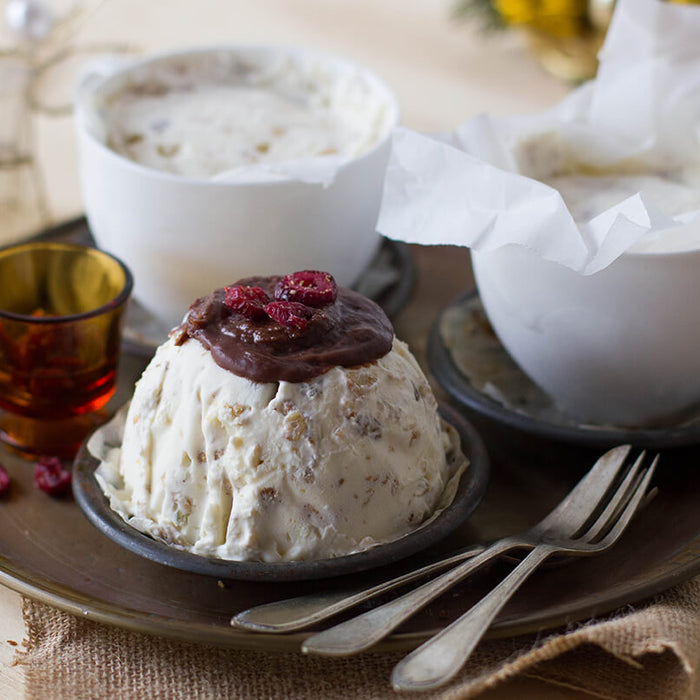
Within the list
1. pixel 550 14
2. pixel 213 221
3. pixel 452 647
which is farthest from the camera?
pixel 550 14

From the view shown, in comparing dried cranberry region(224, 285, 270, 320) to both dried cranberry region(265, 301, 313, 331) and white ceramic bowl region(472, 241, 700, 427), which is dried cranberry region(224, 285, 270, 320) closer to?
dried cranberry region(265, 301, 313, 331)

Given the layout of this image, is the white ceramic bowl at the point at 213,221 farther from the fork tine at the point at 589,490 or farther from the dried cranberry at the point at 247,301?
the fork tine at the point at 589,490

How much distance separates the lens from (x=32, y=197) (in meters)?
1.65

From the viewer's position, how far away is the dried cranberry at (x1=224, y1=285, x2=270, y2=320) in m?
0.89

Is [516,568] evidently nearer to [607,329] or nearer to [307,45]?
[607,329]

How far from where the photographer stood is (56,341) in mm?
1057

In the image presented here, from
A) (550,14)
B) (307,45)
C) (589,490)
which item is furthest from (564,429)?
(307,45)

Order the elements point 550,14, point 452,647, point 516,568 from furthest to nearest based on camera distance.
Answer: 1. point 550,14
2. point 516,568
3. point 452,647

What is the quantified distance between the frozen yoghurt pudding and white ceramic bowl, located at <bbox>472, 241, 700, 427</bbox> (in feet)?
0.89

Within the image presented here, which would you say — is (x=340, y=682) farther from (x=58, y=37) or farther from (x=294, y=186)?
(x=58, y=37)

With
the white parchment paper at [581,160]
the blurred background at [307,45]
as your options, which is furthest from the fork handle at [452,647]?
the blurred background at [307,45]

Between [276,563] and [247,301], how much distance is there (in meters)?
0.22

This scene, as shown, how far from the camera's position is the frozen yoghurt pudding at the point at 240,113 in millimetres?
1221

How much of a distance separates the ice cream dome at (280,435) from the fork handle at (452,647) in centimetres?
10
